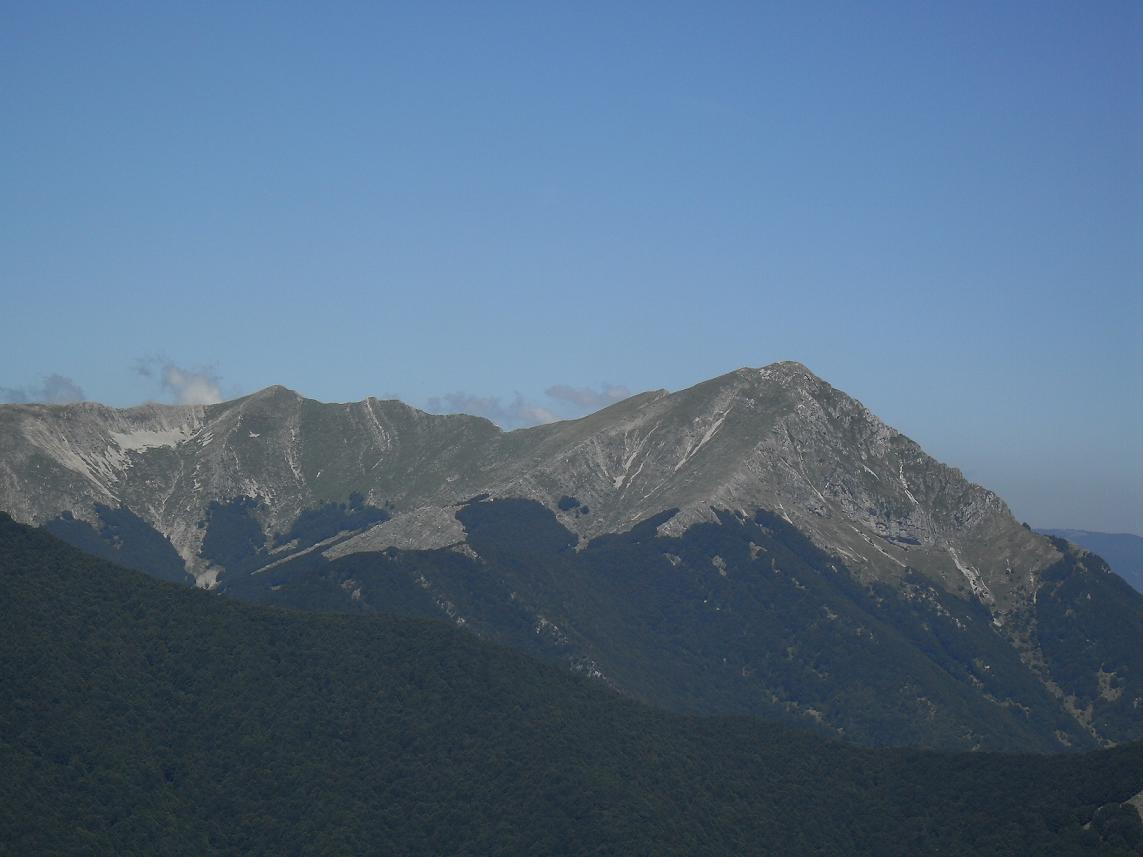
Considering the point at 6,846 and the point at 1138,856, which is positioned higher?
the point at 6,846

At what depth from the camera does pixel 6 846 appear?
653ft

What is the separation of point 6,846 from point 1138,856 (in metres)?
140

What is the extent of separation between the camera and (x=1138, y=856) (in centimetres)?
19975
